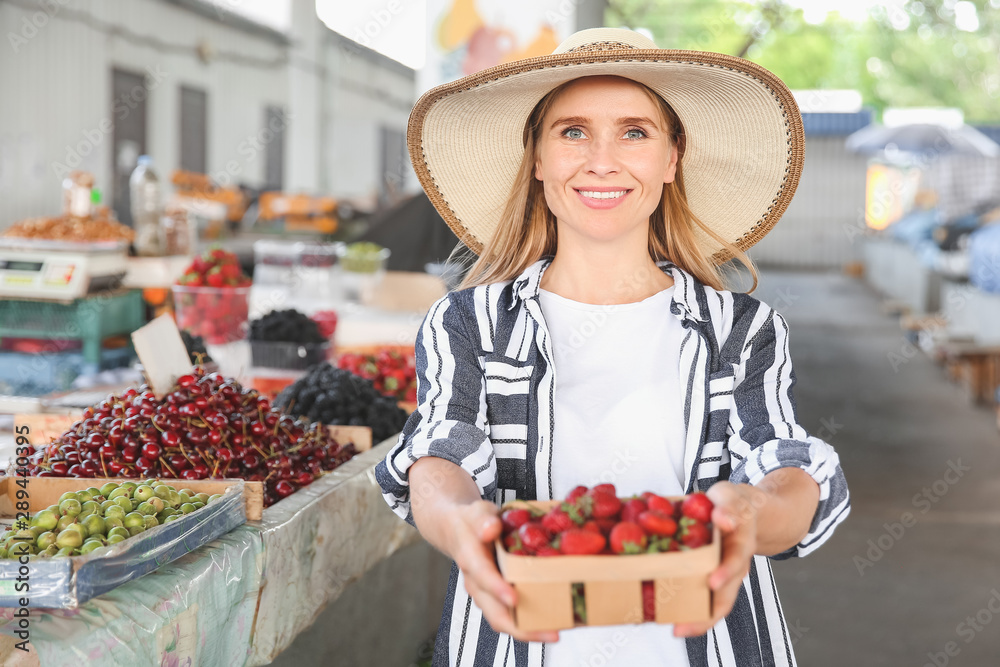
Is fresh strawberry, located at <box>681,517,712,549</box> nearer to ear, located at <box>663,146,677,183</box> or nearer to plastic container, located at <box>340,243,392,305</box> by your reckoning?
ear, located at <box>663,146,677,183</box>

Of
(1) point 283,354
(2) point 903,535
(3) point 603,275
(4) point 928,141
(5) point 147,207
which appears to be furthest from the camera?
(4) point 928,141

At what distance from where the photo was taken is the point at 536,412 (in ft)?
5.07

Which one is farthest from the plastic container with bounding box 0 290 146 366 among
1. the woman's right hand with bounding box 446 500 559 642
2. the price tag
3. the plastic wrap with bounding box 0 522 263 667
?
the woman's right hand with bounding box 446 500 559 642

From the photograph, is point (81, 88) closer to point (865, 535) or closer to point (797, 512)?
point (865, 535)

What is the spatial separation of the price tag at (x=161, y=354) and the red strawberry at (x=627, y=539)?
1452mm

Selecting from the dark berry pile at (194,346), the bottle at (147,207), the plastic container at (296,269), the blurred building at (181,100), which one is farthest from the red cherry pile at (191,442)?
the blurred building at (181,100)

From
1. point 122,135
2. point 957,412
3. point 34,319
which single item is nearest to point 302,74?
point 122,135

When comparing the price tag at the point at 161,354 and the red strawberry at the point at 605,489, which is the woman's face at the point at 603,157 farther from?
the price tag at the point at 161,354

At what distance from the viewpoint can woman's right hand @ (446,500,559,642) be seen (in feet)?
3.70

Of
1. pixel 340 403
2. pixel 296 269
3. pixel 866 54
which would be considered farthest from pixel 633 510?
pixel 866 54

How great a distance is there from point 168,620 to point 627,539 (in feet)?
2.88

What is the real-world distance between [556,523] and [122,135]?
36.1 ft

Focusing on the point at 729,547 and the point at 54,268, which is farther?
the point at 54,268

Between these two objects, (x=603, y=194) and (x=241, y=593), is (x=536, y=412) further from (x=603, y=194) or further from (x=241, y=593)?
(x=241, y=593)
